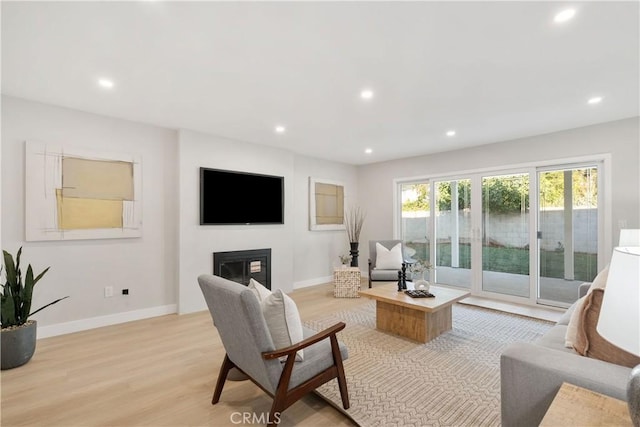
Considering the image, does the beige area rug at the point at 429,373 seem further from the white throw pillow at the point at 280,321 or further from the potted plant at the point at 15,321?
the potted plant at the point at 15,321

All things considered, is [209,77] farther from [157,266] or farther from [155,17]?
[157,266]

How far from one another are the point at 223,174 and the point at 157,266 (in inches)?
61.1

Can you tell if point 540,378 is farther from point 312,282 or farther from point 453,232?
point 312,282

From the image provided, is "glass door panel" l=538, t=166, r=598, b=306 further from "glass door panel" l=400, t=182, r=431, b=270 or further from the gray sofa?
the gray sofa

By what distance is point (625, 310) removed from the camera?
79 centimetres

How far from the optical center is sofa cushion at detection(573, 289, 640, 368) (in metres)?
1.42

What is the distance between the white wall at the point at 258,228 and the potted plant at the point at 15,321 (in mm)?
1520

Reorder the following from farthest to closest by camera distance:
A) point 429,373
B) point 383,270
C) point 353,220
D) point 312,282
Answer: point 353,220
point 312,282
point 383,270
point 429,373

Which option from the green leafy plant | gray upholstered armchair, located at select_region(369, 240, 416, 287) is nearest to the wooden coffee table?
gray upholstered armchair, located at select_region(369, 240, 416, 287)

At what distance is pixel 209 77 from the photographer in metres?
2.57

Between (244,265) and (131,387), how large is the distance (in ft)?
7.90

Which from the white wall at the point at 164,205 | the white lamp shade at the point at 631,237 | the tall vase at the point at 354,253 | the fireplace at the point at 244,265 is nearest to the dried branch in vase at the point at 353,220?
the tall vase at the point at 354,253

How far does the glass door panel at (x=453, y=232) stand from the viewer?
16.6ft

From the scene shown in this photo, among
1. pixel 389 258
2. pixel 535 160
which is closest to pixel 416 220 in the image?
pixel 389 258
